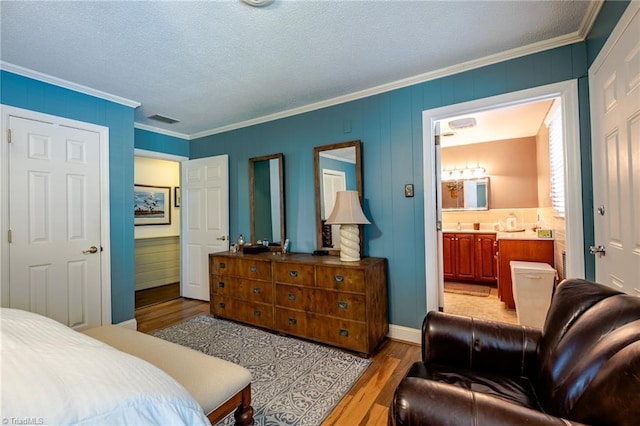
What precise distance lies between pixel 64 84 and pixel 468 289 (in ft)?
18.7

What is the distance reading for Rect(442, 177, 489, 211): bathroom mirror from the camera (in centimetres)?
530

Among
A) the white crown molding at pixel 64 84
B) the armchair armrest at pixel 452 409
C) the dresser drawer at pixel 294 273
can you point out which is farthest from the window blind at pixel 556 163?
the white crown molding at pixel 64 84

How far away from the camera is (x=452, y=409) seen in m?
0.90

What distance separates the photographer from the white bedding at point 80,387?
0.73 meters

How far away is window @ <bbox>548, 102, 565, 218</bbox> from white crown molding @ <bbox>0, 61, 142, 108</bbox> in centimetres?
459

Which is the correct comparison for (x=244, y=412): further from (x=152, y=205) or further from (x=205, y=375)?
(x=152, y=205)

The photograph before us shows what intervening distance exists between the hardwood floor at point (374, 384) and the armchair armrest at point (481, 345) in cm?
59

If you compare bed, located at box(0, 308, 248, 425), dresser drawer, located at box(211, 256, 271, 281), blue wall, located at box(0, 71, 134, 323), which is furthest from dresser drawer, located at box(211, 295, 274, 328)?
bed, located at box(0, 308, 248, 425)

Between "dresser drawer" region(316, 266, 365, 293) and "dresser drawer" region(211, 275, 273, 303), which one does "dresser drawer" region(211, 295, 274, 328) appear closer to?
"dresser drawer" region(211, 275, 273, 303)

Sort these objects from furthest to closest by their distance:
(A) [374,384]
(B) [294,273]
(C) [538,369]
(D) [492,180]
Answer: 1. (D) [492,180]
2. (B) [294,273]
3. (A) [374,384]
4. (C) [538,369]

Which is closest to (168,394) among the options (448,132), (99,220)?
(99,220)

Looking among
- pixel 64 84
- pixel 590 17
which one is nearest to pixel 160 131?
pixel 64 84

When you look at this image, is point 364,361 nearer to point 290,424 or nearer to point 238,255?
point 290,424

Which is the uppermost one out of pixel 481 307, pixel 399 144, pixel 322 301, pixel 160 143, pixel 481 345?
pixel 160 143
